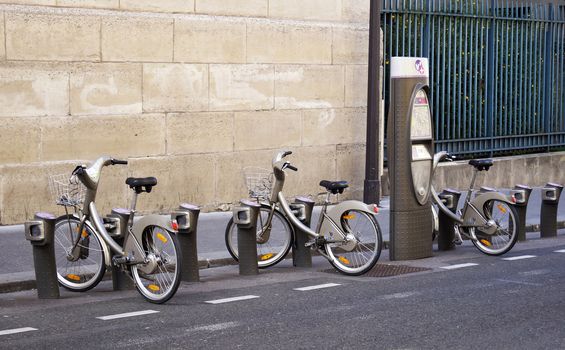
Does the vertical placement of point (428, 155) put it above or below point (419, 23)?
below

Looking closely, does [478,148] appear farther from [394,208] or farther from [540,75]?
[394,208]

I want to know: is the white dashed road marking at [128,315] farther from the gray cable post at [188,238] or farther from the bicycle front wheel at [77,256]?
the gray cable post at [188,238]

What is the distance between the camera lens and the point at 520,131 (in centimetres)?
2000

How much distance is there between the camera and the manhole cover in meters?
10.7

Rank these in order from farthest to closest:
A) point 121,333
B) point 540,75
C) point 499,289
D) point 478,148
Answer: point 540,75 → point 478,148 → point 499,289 → point 121,333

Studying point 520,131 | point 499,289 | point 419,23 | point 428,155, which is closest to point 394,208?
point 428,155

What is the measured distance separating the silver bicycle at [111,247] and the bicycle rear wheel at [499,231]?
391 cm

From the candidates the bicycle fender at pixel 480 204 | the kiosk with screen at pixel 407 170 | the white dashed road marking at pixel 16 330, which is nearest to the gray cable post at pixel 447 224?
the bicycle fender at pixel 480 204

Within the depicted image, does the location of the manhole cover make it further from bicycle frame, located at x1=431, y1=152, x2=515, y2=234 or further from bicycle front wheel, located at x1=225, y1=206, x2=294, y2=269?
bicycle frame, located at x1=431, y1=152, x2=515, y2=234

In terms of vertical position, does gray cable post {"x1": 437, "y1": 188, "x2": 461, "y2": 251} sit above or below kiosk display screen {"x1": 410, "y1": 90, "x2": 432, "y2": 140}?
below

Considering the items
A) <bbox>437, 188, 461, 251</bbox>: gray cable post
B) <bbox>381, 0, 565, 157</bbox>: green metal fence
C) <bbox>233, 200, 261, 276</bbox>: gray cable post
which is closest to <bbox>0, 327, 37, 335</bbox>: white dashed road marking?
<bbox>233, 200, 261, 276</bbox>: gray cable post

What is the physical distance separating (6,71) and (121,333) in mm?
5980

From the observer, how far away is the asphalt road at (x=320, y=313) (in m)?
7.58

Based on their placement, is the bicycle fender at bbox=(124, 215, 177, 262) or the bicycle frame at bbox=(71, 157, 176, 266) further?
the bicycle frame at bbox=(71, 157, 176, 266)
